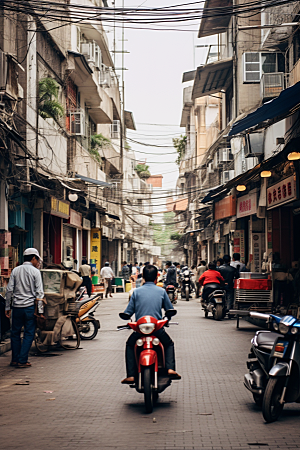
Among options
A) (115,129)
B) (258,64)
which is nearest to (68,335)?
(258,64)

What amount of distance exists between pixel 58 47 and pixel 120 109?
22529mm

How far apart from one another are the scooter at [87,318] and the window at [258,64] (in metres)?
12.7

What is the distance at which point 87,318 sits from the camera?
12734mm

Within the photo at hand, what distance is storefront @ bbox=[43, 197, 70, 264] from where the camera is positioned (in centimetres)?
2092

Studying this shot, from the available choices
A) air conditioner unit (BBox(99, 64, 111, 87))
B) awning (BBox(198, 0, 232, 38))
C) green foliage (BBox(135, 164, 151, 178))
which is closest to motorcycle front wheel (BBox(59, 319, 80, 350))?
awning (BBox(198, 0, 232, 38))

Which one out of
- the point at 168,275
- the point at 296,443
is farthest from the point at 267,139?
the point at 296,443

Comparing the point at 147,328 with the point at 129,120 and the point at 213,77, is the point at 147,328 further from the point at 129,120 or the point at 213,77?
the point at 129,120

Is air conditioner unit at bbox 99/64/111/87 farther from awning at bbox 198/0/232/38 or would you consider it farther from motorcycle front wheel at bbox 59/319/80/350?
motorcycle front wheel at bbox 59/319/80/350

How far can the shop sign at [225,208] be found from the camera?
24062mm

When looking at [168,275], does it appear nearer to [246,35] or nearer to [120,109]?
[246,35]

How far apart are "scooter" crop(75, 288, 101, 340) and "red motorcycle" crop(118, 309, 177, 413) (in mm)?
5528

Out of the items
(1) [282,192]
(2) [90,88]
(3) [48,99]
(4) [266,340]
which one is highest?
(2) [90,88]

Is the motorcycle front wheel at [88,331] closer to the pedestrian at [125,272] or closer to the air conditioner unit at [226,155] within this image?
the air conditioner unit at [226,155]

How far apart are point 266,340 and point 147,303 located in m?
1.40
